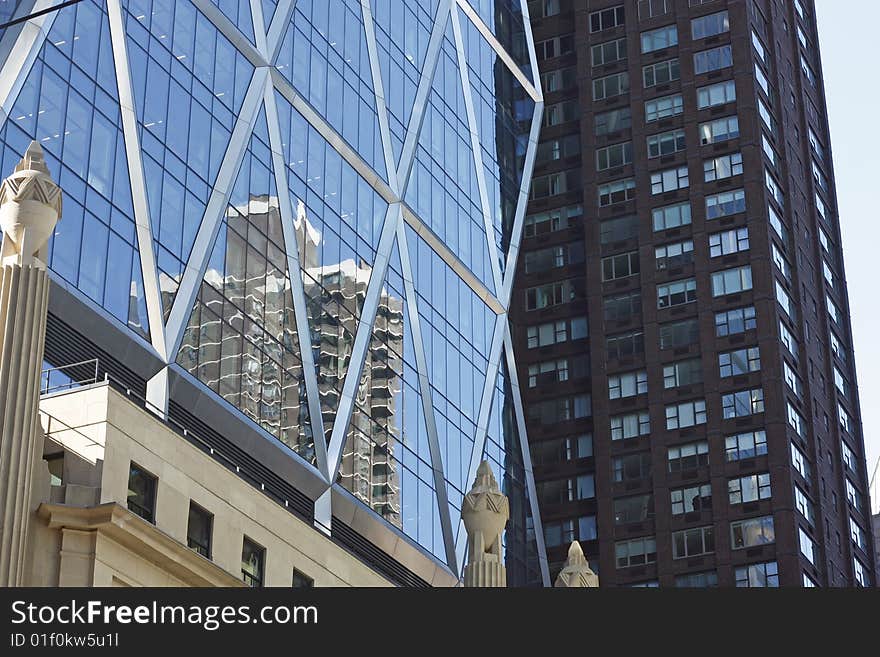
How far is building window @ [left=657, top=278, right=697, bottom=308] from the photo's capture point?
119625 mm

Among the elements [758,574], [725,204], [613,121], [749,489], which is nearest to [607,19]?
[613,121]

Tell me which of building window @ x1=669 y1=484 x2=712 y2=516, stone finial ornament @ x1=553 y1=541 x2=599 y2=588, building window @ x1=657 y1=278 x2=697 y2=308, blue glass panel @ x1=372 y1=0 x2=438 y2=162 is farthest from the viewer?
building window @ x1=657 y1=278 x2=697 y2=308

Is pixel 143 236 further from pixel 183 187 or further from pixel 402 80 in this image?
pixel 402 80

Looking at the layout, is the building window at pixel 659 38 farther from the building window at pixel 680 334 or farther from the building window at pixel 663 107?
the building window at pixel 680 334

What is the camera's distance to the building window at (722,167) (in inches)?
4813

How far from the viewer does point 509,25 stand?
108938 mm

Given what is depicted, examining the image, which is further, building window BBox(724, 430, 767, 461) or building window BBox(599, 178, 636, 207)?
building window BBox(599, 178, 636, 207)

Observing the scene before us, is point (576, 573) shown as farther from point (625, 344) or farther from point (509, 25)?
point (625, 344)

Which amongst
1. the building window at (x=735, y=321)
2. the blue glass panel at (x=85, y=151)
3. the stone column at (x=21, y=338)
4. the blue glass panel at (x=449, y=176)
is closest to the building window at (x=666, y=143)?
the building window at (x=735, y=321)

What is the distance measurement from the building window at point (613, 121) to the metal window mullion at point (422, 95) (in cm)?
3154

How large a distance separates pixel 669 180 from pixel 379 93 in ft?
134

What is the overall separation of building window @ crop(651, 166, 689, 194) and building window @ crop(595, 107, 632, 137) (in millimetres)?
4951

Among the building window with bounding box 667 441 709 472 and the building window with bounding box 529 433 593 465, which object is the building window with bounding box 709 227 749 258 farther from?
the building window with bounding box 529 433 593 465

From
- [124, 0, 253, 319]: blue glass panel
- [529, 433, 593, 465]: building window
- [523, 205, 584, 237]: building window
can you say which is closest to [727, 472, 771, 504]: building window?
[529, 433, 593, 465]: building window
